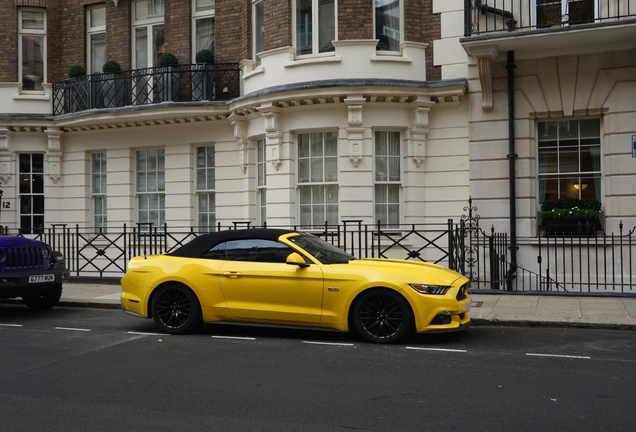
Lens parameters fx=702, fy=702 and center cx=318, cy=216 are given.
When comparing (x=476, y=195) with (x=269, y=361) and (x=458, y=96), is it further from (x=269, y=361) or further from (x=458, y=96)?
(x=269, y=361)

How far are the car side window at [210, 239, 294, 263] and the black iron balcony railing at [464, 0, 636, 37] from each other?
7.01 m

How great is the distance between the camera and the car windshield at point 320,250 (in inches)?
371

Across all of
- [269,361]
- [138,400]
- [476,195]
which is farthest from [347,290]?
[476,195]

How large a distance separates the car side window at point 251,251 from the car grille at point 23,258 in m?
3.74

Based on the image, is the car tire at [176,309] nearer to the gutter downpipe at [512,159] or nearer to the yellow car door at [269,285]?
the yellow car door at [269,285]

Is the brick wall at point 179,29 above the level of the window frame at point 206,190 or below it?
above

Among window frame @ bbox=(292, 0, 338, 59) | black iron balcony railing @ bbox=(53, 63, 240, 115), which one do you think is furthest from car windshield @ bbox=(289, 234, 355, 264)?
black iron balcony railing @ bbox=(53, 63, 240, 115)

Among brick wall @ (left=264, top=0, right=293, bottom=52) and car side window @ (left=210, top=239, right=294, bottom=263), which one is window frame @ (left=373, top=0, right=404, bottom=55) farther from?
car side window @ (left=210, top=239, right=294, bottom=263)

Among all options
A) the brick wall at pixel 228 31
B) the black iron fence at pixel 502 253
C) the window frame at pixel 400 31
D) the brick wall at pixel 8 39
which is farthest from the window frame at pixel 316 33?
the brick wall at pixel 8 39

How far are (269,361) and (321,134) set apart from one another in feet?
28.4

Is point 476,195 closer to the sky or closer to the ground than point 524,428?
closer to the sky

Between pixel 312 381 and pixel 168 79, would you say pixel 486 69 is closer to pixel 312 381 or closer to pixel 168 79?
pixel 168 79

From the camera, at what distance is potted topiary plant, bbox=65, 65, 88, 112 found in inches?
738

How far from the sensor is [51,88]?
1948 cm
